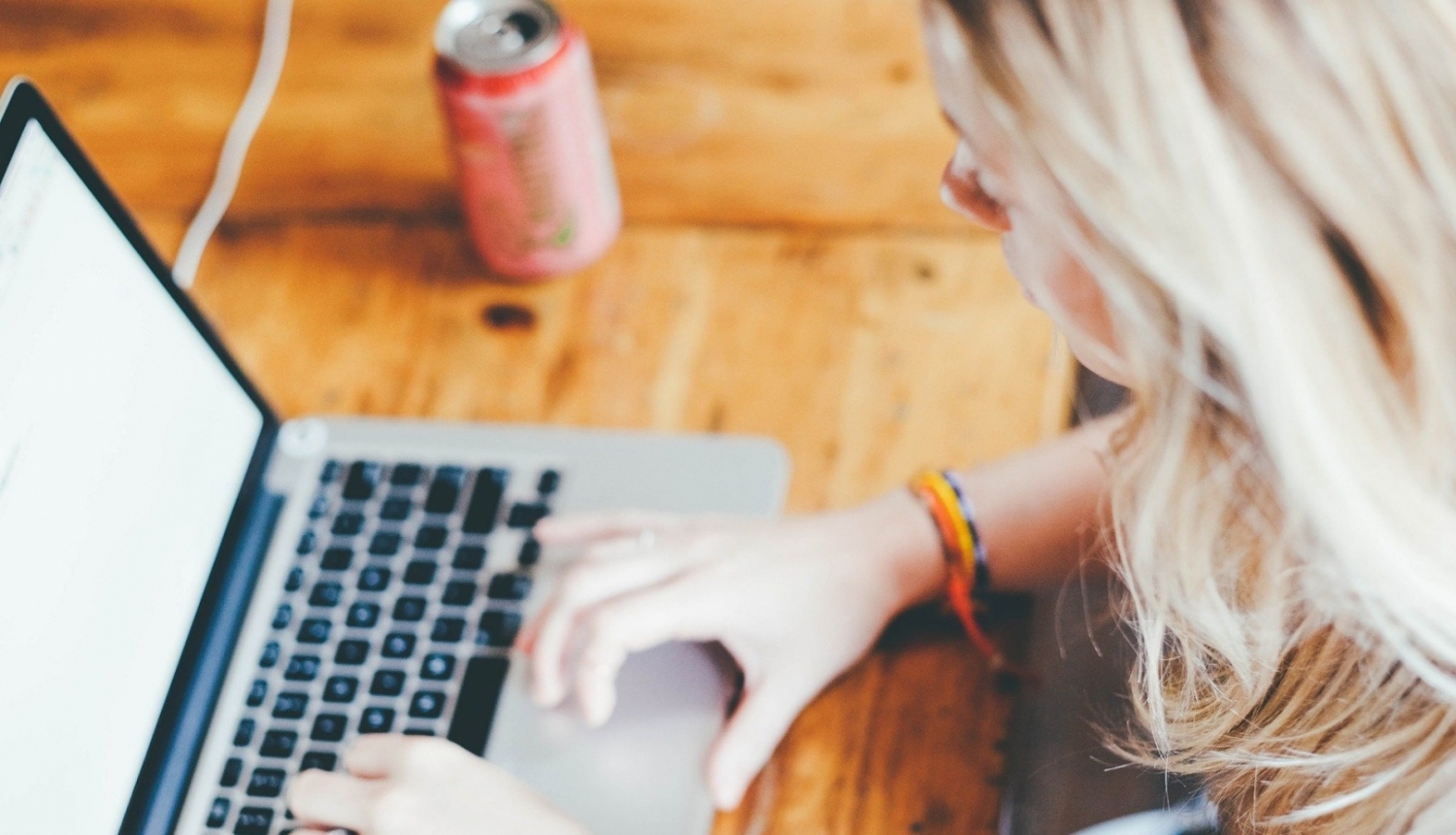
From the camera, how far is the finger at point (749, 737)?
1.91ft

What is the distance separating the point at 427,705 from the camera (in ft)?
2.02

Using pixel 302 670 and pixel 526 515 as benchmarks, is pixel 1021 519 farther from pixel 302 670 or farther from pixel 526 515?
pixel 302 670

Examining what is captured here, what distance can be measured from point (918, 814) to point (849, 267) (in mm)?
345

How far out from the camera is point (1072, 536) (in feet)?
2.16

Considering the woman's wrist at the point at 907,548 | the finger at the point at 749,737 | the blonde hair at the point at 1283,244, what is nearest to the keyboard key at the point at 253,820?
the finger at the point at 749,737

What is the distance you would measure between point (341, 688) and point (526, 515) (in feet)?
0.42

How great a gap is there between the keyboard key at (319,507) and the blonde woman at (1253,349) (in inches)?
6.6

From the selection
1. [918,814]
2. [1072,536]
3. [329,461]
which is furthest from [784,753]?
[329,461]

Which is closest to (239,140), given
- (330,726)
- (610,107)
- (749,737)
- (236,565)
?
(610,107)

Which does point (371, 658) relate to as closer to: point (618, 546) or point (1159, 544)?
point (618, 546)

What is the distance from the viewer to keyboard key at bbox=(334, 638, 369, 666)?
632 mm

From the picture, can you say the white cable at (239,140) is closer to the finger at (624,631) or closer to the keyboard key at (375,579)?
the keyboard key at (375,579)

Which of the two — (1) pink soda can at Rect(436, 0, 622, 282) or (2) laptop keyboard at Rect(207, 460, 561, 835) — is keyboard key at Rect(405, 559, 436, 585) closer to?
(2) laptop keyboard at Rect(207, 460, 561, 835)

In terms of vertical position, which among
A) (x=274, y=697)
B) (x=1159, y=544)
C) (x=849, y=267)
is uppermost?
(x=1159, y=544)
